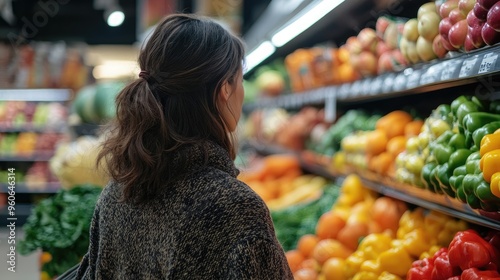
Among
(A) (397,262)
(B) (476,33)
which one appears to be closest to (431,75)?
(B) (476,33)

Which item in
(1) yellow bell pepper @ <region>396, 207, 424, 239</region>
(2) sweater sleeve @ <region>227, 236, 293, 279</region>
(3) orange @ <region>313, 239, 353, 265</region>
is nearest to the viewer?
→ (2) sweater sleeve @ <region>227, 236, 293, 279</region>

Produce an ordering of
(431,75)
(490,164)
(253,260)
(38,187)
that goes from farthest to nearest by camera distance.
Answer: (38,187) → (431,75) → (490,164) → (253,260)

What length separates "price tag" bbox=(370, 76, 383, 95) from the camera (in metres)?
2.96

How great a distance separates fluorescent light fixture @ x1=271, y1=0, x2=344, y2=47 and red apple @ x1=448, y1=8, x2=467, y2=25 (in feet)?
3.51

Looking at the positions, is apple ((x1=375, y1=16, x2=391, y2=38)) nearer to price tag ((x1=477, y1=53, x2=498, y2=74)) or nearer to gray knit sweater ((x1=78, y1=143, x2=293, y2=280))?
price tag ((x1=477, y1=53, x2=498, y2=74))

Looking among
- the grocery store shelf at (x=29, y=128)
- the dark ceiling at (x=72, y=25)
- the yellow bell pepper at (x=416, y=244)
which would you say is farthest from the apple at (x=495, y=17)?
the dark ceiling at (x=72, y=25)

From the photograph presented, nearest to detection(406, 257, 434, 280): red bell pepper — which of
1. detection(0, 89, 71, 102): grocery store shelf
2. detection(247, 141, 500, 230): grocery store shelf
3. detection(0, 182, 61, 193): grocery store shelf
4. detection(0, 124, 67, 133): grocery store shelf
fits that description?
detection(247, 141, 500, 230): grocery store shelf

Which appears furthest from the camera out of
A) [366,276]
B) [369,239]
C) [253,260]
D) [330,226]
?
[330,226]

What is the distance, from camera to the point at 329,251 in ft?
10.1

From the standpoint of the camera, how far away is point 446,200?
217 centimetres

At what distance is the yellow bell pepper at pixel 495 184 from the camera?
5.57 feet

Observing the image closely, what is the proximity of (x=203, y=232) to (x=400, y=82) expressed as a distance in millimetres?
1355

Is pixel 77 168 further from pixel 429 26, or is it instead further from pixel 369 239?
pixel 429 26

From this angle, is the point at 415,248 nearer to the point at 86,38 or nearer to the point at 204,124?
the point at 204,124
